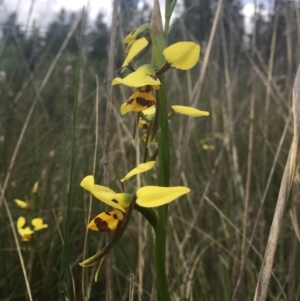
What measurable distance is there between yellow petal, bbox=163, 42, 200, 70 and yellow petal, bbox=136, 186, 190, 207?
14cm

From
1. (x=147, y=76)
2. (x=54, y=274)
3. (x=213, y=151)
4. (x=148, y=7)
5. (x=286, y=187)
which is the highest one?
(x=148, y=7)

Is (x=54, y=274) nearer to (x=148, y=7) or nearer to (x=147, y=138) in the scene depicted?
(x=147, y=138)

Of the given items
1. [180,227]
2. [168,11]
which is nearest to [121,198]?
[168,11]

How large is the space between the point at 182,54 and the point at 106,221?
0.63 feet

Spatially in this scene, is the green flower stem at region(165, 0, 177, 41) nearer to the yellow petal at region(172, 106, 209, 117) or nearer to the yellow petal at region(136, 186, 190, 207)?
the yellow petal at region(172, 106, 209, 117)

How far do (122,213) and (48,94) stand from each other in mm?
3008

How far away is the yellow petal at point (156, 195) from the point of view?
466mm

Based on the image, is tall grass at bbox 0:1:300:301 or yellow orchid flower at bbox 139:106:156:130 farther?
tall grass at bbox 0:1:300:301

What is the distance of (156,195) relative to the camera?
482 mm

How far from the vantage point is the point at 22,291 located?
1064 millimetres

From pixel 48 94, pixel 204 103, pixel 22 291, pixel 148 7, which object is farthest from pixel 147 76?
pixel 48 94

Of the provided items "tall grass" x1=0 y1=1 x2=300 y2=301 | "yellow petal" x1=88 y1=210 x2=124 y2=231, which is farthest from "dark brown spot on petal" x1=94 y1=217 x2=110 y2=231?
"tall grass" x1=0 y1=1 x2=300 y2=301

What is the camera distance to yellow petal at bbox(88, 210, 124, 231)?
1.64 feet

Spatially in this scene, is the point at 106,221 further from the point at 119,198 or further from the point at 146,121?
the point at 146,121
